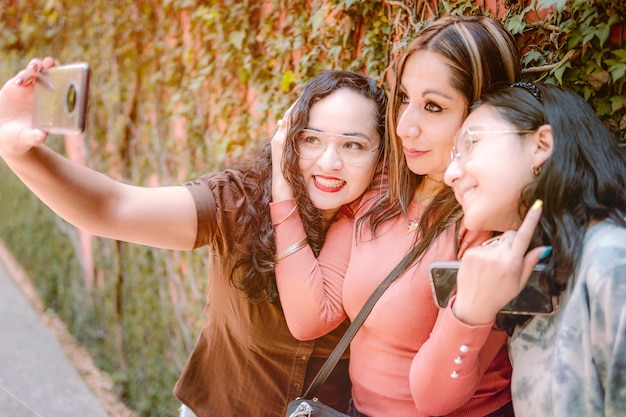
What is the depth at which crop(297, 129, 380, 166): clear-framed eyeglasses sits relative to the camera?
2209 mm

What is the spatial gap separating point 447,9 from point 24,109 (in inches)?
61.3

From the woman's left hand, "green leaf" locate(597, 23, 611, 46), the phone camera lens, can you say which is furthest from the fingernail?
the phone camera lens

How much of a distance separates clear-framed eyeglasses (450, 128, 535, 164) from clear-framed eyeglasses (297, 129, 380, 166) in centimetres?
50

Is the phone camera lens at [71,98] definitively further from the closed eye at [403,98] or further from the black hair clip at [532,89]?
the black hair clip at [532,89]

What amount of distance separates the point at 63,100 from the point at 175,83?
3.40 meters

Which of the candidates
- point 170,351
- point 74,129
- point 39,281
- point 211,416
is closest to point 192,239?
point 74,129

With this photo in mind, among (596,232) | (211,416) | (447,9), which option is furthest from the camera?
(211,416)

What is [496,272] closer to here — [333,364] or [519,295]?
[519,295]

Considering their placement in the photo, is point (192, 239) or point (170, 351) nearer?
point (192, 239)

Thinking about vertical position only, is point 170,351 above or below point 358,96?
below

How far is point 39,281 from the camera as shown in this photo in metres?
8.28

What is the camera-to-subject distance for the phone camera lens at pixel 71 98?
1601 mm

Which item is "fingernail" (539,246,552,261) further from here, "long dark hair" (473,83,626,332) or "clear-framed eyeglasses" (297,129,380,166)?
"clear-framed eyeglasses" (297,129,380,166)

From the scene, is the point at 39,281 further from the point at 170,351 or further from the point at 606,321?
the point at 606,321
